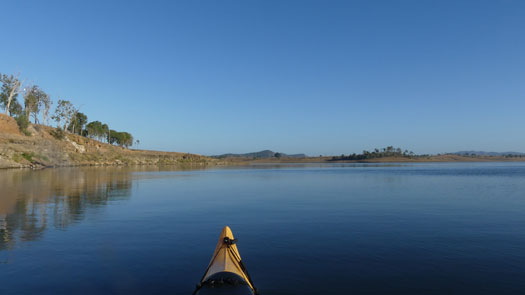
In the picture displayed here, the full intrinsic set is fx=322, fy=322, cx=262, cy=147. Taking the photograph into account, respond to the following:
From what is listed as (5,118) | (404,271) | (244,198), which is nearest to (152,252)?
(404,271)

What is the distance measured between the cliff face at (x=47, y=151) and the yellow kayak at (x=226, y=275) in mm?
87053

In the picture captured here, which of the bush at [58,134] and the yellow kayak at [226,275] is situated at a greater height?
the bush at [58,134]

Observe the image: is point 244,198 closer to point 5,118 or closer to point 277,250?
point 277,250

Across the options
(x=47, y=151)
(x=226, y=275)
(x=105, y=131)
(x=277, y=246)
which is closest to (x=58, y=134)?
(x=47, y=151)

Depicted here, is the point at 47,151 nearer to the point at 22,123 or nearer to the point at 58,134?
the point at 22,123

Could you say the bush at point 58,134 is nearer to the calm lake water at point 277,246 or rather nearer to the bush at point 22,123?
the bush at point 22,123

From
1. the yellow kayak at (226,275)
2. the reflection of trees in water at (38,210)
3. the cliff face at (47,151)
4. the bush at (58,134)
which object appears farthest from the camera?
the bush at (58,134)

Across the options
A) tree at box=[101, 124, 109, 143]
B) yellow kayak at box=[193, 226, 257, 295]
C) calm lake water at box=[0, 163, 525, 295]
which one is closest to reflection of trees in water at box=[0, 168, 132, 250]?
calm lake water at box=[0, 163, 525, 295]

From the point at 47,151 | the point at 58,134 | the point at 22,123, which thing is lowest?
the point at 47,151

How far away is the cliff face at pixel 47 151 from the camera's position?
81000 mm

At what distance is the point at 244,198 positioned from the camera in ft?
100

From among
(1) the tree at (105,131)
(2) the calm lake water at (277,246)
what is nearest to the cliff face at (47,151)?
(1) the tree at (105,131)

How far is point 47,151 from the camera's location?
312 ft

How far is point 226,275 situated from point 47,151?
10567 cm
